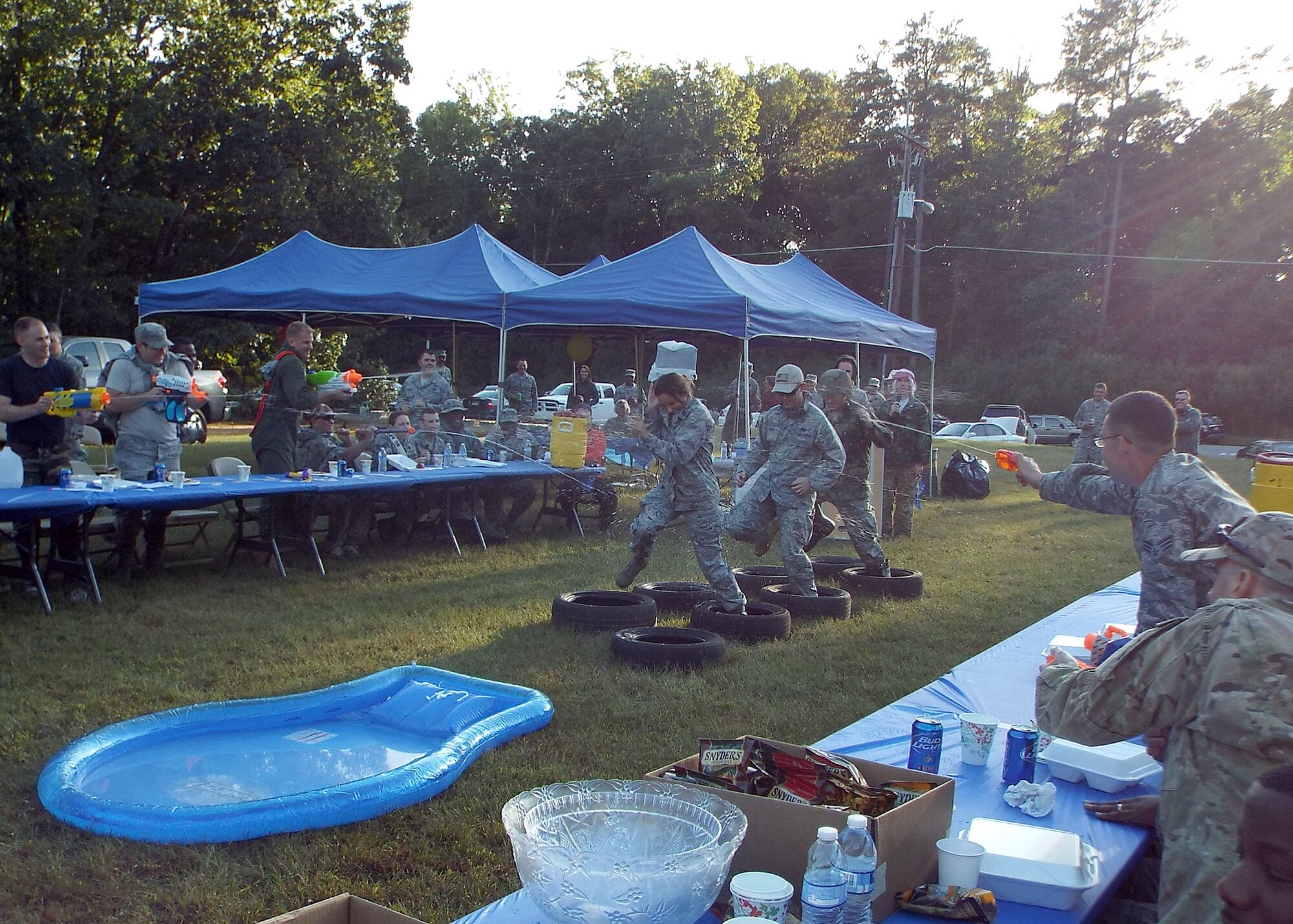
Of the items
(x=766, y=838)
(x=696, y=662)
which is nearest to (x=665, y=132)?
(x=696, y=662)

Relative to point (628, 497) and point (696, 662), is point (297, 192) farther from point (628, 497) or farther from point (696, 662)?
point (696, 662)

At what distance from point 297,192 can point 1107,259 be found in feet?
106

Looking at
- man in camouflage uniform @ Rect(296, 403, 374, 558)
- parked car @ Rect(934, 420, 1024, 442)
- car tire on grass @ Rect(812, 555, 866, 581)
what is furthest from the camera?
parked car @ Rect(934, 420, 1024, 442)

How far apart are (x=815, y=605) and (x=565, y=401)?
63.8 ft

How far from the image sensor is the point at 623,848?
7.64 feet

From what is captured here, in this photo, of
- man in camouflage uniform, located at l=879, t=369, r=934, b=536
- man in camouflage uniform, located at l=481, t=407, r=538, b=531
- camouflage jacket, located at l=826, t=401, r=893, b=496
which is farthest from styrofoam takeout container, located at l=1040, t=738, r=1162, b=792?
man in camouflage uniform, located at l=879, t=369, r=934, b=536

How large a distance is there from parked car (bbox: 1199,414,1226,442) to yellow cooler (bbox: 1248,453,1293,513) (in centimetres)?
3179

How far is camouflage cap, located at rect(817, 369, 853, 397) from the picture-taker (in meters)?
10.0

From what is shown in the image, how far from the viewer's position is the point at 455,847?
3861mm

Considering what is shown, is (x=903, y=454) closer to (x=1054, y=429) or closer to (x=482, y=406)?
(x=482, y=406)

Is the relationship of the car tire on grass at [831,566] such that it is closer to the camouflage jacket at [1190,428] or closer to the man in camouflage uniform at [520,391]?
the man in camouflage uniform at [520,391]

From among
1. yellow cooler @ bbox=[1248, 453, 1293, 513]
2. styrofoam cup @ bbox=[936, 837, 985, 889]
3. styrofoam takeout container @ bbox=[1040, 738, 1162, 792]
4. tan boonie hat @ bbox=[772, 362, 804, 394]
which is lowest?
styrofoam takeout container @ bbox=[1040, 738, 1162, 792]

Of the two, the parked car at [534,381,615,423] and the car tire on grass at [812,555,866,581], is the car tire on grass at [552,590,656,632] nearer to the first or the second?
the car tire on grass at [812,555,866,581]

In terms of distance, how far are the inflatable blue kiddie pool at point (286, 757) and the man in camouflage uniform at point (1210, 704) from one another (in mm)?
2793
